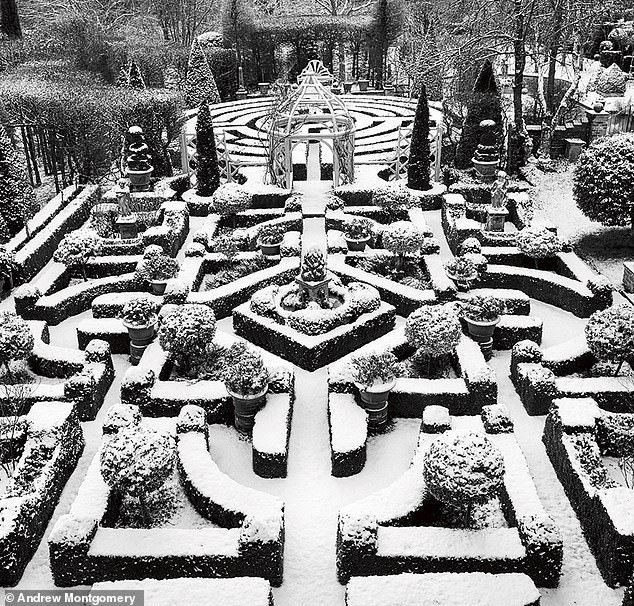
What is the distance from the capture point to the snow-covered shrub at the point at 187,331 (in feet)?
52.2

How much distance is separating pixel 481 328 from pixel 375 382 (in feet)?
14.0

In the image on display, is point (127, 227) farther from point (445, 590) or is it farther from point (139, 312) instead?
point (445, 590)

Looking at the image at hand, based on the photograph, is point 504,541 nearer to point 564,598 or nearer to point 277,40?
point 564,598

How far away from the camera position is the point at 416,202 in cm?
2623

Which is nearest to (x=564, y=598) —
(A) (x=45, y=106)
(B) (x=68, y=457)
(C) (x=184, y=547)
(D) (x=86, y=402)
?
(C) (x=184, y=547)

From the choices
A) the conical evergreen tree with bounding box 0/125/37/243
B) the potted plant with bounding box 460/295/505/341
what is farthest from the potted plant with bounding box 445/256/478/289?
the conical evergreen tree with bounding box 0/125/37/243

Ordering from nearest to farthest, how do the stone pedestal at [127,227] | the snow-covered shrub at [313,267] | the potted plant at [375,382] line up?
the potted plant at [375,382] → the snow-covered shrub at [313,267] → the stone pedestal at [127,227]

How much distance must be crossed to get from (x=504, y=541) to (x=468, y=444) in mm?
1745

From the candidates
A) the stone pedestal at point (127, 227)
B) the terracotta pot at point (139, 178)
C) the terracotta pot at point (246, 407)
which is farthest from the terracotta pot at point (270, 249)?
the terracotta pot at point (139, 178)

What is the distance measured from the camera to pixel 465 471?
37.1 feet

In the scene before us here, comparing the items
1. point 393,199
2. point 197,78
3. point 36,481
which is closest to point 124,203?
point 393,199

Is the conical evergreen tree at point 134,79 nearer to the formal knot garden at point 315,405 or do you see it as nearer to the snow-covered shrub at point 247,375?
the formal knot garden at point 315,405

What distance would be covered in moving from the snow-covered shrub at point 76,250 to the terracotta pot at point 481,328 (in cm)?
1250

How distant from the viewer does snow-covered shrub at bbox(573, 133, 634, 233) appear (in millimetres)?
22734
